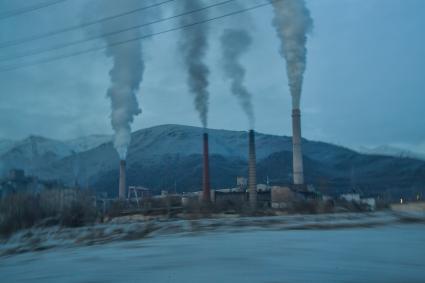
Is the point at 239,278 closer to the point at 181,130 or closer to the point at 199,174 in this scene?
the point at 199,174

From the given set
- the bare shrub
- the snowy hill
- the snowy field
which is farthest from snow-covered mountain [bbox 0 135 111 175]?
the snowy field

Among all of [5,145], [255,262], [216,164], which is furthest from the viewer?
[5,145]

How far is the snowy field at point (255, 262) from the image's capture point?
16.1ft

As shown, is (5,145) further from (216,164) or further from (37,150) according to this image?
(216,164)

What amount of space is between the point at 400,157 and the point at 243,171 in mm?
29016

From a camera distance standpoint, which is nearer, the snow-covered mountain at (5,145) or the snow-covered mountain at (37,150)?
the snow-covered mountain at (37,150)

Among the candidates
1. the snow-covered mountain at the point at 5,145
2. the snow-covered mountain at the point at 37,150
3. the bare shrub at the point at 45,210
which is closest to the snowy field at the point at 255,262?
the bare shrub at the point at 45,210

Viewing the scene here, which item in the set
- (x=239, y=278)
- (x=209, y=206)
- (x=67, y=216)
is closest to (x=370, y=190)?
(x=209, y=206)

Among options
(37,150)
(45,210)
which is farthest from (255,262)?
(37,150)

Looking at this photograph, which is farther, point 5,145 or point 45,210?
point 5,145

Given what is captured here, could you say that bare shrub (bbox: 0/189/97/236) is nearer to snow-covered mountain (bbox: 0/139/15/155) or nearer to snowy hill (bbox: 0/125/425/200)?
snowy hill (bbox: 0/125/425/200)

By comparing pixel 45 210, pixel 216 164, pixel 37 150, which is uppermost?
pixel 37 150

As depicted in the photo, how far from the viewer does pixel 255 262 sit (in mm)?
5723

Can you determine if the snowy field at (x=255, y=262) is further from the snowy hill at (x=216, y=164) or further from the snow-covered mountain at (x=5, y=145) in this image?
the snow-covered mountain at (x=5, y=145)
